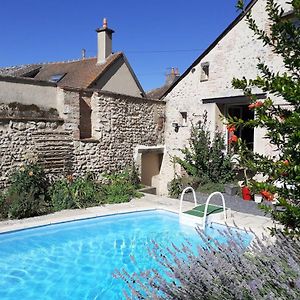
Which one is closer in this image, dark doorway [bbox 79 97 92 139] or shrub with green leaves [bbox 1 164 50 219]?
shrub with green leaves [bbox 1 164 50 219]

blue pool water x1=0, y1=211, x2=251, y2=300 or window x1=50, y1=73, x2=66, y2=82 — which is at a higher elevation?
window x1=50, y1=73, x2=66, y2=82

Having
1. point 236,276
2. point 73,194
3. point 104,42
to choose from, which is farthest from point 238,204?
A: point 104,42

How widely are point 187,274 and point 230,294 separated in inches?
15.5

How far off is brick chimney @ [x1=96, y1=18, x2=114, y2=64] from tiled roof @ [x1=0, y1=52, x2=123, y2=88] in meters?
0.28

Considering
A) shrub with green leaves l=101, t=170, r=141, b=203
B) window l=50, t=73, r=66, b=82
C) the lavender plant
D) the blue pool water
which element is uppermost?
window l=50, t=73, r=66, b=82

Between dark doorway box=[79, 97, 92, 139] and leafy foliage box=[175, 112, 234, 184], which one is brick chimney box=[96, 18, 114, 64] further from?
leafy foliage box=[175, 112, 234, 184]

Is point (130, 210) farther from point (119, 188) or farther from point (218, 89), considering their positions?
point (218, 89)

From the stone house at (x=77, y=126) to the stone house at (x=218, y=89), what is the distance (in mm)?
742

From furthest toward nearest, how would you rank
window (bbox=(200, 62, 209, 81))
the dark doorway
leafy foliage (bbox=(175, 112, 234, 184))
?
window (bbox=(200, 62, 209, 81)) < the dark doorway < leafy foliage (bbox=(175, 112, 234, 184))

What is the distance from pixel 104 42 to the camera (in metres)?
17.8

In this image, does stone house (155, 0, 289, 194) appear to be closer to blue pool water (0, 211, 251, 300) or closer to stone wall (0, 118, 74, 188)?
blue pool water (0, 211, 251, 300)

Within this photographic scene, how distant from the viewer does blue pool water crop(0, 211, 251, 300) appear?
5.81 m

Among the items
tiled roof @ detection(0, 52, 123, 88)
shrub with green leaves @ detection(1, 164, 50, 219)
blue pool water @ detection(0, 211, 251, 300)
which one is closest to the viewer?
blue pool water @ detection(0, 211, 251, 300)

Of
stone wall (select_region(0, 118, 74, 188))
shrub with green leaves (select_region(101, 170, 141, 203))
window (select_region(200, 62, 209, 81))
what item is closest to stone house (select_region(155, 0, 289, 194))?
window (select_region(200, 62, 209, 81))
